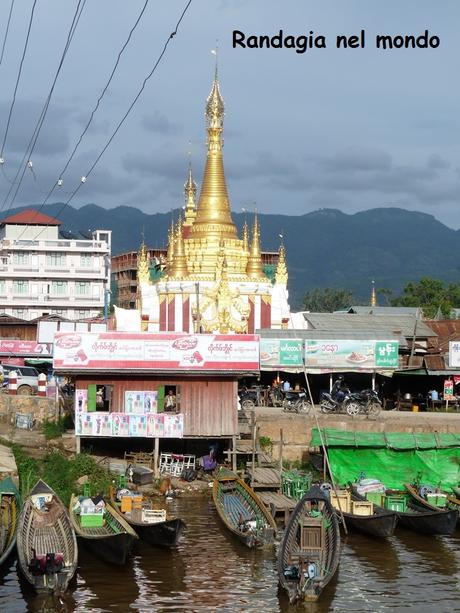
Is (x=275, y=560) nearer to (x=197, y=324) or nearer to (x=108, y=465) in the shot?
(x=108, y=465)

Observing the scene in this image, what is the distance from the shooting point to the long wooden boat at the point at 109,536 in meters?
26.6

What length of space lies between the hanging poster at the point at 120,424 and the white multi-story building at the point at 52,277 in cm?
5249

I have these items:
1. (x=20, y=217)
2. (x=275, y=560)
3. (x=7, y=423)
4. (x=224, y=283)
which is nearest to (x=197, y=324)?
(x=224, y=283)

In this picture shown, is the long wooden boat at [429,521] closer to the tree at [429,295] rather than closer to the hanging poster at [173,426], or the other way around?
the hanging poster at [173,426]

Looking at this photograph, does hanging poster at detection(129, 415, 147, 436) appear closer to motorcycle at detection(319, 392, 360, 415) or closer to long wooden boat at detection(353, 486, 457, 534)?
motorcycle at detection(319, 392, 360, 415)

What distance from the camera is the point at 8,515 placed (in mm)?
28828

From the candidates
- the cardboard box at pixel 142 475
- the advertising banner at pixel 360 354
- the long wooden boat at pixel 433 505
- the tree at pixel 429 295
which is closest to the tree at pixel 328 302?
the tree at pixel 429 295

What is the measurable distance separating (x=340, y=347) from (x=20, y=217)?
2171 inches

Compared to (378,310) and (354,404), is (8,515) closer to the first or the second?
(354,404)

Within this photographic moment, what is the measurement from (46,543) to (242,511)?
7378 millimetres

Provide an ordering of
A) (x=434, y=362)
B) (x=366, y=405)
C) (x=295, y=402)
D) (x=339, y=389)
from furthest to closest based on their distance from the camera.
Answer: (x=434, y=362) < (x=339, y=389) < (x=295, y=402) < (x=366, y=405)

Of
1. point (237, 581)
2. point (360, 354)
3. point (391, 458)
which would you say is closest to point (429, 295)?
point (360, 354)

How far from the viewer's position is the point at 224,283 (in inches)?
2440

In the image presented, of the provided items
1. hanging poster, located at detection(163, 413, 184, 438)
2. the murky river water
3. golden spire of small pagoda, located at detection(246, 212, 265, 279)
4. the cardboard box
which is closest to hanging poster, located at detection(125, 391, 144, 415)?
hanging poster, located at detection(163, 413, 184, 438)
